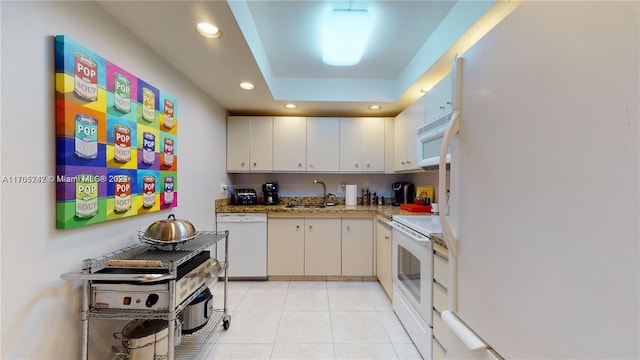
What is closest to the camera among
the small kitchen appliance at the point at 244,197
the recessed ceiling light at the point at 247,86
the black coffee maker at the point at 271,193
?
the recessed ceiling light at the point at 247,86

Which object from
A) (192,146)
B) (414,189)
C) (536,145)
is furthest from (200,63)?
(414,189)

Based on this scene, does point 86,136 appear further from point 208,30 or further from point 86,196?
point 208,30

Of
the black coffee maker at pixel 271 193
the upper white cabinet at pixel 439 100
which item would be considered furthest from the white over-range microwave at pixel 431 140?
the black coffee maker at pixel 271 193

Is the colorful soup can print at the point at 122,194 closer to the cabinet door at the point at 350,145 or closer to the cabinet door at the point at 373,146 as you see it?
the cabinet door at the point at 350,145

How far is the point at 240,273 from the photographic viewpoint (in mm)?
2982

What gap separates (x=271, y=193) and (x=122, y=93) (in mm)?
2139

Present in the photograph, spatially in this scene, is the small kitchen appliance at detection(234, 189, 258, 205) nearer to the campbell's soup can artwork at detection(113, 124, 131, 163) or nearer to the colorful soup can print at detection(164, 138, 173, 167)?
the colorful soup can print at detection(164, 138, 173, 167)

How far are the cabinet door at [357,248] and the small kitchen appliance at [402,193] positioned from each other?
641 millimetres

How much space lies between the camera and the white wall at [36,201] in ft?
3.15

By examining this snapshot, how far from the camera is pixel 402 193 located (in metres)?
3.40

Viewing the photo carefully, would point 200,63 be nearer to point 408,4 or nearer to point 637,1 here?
point 408,4

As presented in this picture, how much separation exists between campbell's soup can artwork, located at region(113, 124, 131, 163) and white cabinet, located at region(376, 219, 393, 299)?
2157 mm

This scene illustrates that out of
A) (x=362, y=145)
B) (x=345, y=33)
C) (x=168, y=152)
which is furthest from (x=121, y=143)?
(x=362, y=145)

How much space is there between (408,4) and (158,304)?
7.55 ft
